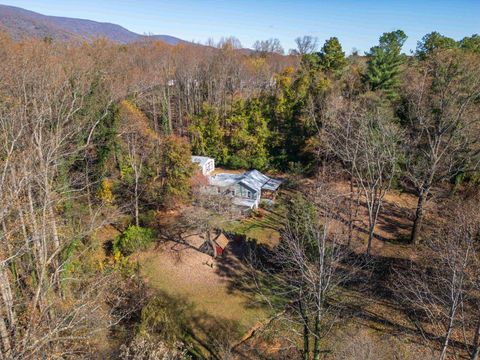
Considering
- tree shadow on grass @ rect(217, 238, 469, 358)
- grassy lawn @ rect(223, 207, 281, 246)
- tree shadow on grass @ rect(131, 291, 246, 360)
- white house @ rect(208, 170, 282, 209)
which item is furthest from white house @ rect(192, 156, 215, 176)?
tree shadow on grass @ rect(131, 291, 246, 360)

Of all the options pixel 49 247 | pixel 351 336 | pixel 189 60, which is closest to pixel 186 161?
pixel 49 247

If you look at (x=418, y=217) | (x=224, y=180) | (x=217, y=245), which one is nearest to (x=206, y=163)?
(x=224, y=180)

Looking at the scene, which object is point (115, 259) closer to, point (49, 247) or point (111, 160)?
point (49, 247)

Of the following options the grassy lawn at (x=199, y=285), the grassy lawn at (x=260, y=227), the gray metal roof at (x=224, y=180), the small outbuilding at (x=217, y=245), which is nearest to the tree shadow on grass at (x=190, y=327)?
the grassy lawn at (x=199, y=285)

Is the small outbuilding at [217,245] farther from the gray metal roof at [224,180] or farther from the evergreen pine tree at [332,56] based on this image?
the evergreen pine tree at [332,56]

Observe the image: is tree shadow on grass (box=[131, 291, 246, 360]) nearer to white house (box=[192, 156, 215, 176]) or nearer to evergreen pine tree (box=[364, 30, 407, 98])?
white house (box=[192, 156, 215, 176])

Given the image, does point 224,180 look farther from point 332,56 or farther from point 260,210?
point 332,56
